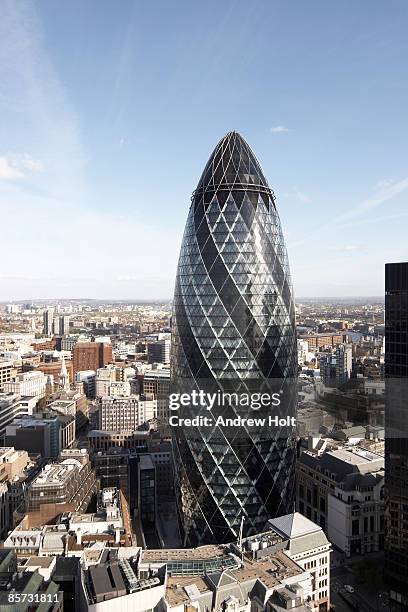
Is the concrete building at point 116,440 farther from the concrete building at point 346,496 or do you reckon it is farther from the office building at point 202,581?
the office building at point 202,581

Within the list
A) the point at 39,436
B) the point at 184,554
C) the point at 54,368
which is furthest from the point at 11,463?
the point at 54,368

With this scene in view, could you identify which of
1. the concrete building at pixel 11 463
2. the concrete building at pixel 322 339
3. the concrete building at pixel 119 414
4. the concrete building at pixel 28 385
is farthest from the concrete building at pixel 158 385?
the concrete building at pixel 322 339

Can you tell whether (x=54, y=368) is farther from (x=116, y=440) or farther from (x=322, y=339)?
(x=322, y=339)

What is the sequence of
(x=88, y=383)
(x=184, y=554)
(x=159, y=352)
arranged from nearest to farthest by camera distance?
1. (x=184, y=554)
2. (x=88, y=383)
3. (x=159, y=352)

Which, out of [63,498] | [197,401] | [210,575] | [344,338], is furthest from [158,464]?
[344,338]

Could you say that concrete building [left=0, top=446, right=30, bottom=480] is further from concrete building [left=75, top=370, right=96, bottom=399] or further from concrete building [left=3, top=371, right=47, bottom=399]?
concrete building [left=75, top=370, right=96, bottom=399]

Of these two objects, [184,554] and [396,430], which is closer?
[184,554]
